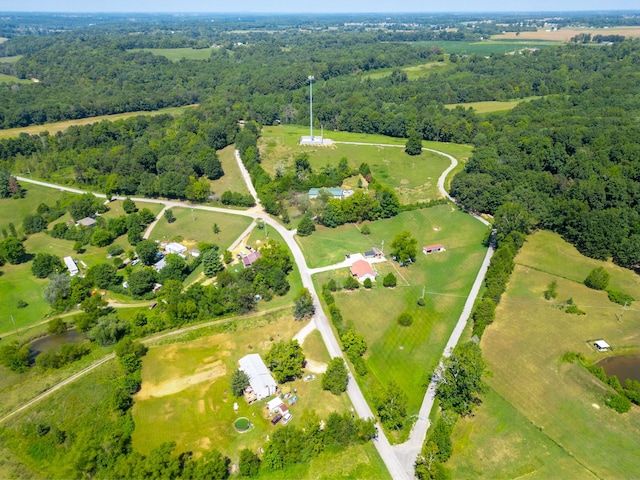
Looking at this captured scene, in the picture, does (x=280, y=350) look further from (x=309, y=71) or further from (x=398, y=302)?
(x=309, y=71)

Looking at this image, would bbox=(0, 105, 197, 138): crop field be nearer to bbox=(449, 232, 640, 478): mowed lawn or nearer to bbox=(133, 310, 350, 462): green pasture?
bbox=(133, 310, 350, 462): green pasture

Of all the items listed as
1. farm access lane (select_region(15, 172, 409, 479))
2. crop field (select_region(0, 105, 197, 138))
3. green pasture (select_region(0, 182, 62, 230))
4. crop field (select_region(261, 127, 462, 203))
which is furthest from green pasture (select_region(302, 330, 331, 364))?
crop field (select_region(0, 105, 197, 138))

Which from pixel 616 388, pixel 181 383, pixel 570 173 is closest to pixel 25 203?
pixel 181 383

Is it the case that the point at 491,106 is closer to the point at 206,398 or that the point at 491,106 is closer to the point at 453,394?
the point at 453,394

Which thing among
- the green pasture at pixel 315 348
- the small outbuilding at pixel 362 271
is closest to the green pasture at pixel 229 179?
the small outbuilding at pixel 362 271

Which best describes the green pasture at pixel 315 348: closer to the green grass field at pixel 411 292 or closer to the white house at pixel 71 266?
the green grass field at pixel 411 292

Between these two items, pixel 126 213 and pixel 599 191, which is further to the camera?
pixel 126 213

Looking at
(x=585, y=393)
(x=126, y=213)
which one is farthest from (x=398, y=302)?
(x=126, y=213)
